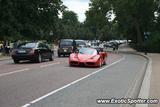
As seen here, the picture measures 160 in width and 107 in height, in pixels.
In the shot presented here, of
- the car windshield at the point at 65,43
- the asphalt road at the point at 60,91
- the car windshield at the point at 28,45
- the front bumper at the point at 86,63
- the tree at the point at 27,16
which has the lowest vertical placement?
the front bumper at the point at 86,63

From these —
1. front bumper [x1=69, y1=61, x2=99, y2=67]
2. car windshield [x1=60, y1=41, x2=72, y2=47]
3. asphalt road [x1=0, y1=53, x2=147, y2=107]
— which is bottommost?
front bumper [x1=69, y1=61, x2=99, y2=67]

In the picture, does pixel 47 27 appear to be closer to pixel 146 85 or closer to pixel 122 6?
pixel 122 6

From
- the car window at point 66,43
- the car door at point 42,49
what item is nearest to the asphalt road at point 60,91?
the car door at point 42,49

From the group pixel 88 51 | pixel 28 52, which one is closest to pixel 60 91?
pixel 88 51

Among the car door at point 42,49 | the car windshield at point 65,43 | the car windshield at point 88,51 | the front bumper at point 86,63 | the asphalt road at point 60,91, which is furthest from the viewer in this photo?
the car windshield at point 65,43

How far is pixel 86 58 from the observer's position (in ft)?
89.6

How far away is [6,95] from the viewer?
43.4 feet

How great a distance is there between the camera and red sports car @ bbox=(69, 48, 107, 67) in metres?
27.1

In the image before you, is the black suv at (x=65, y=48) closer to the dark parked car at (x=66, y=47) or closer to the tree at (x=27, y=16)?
the dark parked car at (x=66, y=47)

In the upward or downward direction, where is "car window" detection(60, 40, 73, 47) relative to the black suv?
upward

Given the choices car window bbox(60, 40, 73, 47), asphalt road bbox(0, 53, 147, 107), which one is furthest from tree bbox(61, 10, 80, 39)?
asphalt road bbox(0, 53, 147, 107)

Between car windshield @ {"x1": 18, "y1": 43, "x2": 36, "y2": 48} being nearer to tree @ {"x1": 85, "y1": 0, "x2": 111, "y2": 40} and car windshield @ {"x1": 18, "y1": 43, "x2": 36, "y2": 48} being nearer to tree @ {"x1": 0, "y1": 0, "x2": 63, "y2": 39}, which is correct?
tree @ {"x1": 0, "y1": 0, "x2": 63, "y2": 39}

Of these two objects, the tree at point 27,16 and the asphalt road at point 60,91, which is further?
the tree at point 27,16

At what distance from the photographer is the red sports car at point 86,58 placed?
2711 centimetres
